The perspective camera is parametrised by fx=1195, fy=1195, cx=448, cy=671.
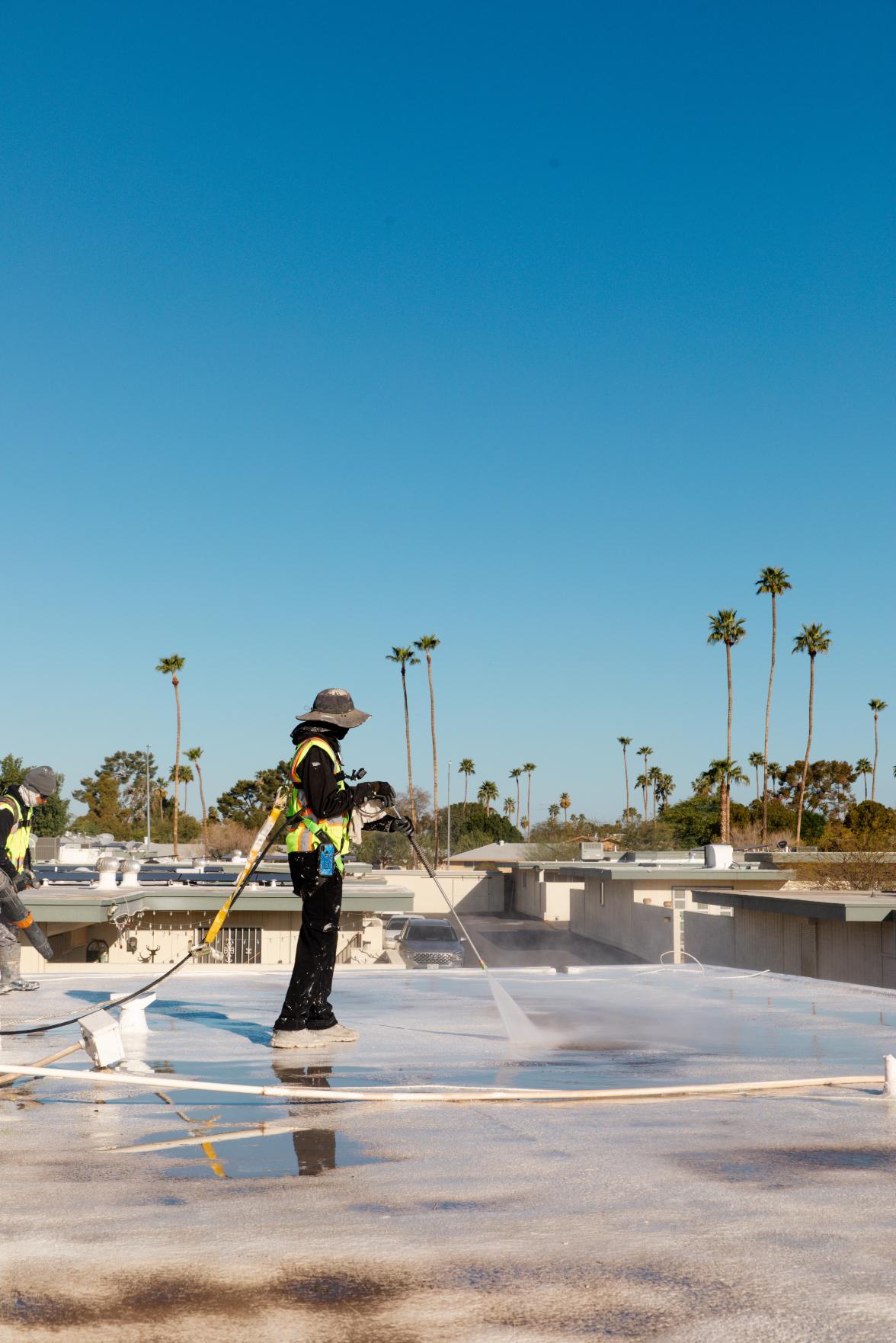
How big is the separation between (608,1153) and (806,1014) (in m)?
5.31

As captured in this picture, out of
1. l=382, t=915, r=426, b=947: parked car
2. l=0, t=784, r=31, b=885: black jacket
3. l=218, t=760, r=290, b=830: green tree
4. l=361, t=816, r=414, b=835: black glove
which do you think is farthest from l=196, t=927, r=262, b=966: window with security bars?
l=218, t=760, r=290, b=830: green tree

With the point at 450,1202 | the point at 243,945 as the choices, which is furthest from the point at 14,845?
the point at 243,945

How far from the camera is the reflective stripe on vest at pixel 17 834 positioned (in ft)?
35.0

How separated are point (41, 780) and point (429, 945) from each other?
2038 centimetres

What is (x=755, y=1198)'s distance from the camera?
4.20 metres

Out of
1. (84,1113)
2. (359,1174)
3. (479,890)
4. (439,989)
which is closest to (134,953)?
(439,989)

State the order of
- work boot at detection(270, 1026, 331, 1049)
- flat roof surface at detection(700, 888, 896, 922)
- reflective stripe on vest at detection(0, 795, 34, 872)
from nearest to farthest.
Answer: work boot at detection(270, 1026, 331, 1049) → reflective stripe on vest at detection(0, 795, 34, 872) → flat roof surface at detection(700, 888, 896, 922)

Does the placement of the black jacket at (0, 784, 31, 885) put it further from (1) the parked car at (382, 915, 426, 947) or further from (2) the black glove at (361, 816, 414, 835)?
(1) the parked car at (382, 915, 426, 947)

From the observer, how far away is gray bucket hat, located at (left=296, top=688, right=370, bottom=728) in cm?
757

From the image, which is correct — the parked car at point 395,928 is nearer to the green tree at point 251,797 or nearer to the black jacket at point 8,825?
the black jacket at point 8,825

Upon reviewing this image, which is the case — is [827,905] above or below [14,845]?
below

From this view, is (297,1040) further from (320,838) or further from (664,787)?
(664,787)

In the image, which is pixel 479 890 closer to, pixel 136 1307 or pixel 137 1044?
pixel 137 1044

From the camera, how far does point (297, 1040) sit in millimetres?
7543
